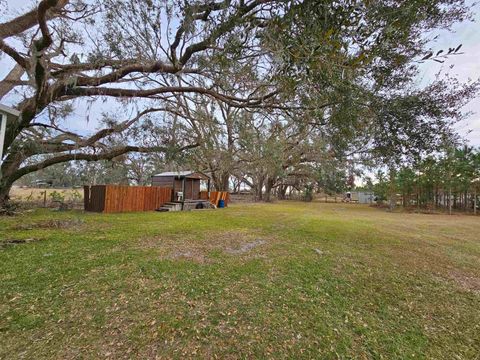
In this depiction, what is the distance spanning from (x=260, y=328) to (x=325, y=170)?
786 inches

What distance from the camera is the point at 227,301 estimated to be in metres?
2.70

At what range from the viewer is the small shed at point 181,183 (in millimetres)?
12531

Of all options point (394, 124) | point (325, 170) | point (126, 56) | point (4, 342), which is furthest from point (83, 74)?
point (325, 170)

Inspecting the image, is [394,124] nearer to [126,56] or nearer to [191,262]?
[191,262]

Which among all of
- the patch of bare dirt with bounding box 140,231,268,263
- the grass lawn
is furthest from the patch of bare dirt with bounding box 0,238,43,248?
the patch of bare dirt with bounding box 140,231,268,263

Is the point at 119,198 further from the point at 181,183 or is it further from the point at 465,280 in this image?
the point at 465,280

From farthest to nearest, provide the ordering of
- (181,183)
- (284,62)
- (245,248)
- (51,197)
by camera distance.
Result: (181,183)
(51,197)
(245,248)
(284,62)

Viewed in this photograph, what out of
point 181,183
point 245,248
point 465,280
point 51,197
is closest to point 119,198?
point 181,183

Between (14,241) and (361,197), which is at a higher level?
(361,197)

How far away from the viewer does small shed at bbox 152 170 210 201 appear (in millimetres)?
12531

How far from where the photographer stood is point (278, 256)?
14.4ft

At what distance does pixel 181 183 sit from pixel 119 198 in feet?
11.5

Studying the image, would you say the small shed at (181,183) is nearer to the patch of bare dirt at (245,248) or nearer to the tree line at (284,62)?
the tree line at (284,62)

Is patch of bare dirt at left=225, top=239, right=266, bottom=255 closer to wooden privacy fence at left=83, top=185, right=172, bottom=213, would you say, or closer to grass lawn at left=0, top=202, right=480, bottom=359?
grass lawn at left=0, top=202, right=480, bottom=359
